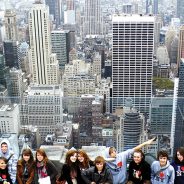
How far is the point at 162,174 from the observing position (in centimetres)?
233

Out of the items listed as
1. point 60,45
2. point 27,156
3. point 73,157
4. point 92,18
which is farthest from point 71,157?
point 92,18

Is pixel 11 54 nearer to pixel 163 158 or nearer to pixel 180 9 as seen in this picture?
pixel 163 158

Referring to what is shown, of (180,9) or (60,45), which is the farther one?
(180,9)

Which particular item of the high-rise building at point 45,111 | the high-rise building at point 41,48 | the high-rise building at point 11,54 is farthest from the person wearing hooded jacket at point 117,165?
the high-rise building at point 11,54

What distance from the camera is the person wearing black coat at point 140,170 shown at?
2.35m

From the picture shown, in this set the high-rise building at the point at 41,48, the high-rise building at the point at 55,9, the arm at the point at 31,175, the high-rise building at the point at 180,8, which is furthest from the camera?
the high-rise building at the point at 180,8

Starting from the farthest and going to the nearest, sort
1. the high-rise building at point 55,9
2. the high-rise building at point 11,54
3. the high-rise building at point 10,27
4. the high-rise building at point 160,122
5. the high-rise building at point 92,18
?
the high-rise building at point 55,9
the high-rise building at point 92,18
the high-rise building at point 10,27
the high-rise building at point 11,54
the high-rise building at point 160,122

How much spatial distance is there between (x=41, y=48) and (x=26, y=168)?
19.2m

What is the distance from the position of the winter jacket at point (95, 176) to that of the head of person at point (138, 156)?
19 cm

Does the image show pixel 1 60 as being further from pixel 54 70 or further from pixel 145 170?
pixel 145 170

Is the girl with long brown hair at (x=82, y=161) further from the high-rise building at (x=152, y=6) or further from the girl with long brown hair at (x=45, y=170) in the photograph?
the high-rise building at (x=152, y=6)

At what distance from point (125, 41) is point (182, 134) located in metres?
12.9

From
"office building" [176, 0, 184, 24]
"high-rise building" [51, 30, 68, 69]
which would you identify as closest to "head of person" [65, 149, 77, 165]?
"high-rise building" [51, 30, 68, 69]

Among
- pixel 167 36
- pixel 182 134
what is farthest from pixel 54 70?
pixel 182 134
